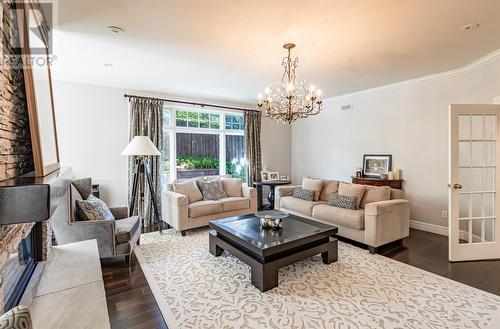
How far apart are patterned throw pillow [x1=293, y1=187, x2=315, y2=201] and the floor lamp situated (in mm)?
2531

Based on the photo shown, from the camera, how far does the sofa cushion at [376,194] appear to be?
3.78m

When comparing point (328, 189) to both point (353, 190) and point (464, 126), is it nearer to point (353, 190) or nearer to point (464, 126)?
point (353, 190)

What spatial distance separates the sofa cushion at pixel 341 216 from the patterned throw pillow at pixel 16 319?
3497 mm

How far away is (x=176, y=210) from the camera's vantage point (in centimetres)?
398

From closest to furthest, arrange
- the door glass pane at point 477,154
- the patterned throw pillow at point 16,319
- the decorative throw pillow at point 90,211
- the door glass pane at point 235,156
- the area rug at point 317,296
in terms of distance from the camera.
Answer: the patterned throw pillow at point 16,319
the area rug at point 317,296
the decorative throw pillow at point 90,211
the door glass pane at point 477,154
the door glass pane at point 235,156

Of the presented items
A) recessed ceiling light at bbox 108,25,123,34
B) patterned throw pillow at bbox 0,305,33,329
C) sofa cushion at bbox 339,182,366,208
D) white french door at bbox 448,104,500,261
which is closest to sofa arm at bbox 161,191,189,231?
recessed ceiling light at bbox 108,25,123,34

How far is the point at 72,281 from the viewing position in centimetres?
178

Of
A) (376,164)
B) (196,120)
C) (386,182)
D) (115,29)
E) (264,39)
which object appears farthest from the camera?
(196,120)

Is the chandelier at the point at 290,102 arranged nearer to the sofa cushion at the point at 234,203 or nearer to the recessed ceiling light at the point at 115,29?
the recessed ceiling light at the point at 115,29

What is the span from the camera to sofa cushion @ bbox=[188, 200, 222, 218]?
4050 mm

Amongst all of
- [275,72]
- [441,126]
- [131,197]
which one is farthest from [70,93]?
[441,126]

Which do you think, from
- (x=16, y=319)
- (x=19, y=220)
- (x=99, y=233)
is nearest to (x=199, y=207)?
(x=99, y=233)

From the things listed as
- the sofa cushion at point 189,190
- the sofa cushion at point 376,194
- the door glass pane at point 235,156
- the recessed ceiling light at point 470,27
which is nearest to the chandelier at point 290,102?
the recessed ceiling light at point 470,27

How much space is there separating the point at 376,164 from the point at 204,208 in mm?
3468
